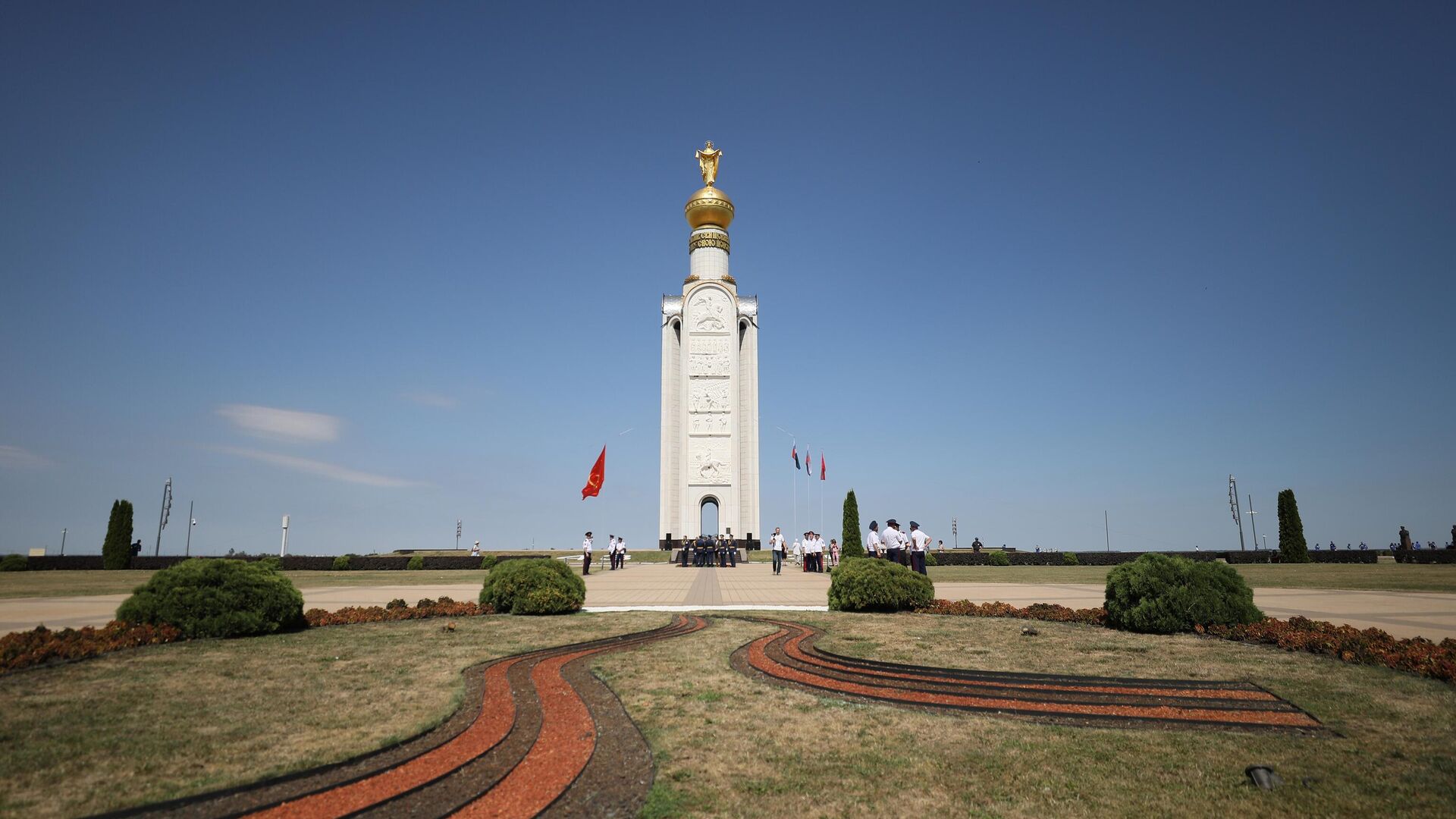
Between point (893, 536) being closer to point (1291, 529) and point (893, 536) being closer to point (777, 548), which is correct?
point (777, 548)

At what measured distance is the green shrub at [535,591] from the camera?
47.3 feet

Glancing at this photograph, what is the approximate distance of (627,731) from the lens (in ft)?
19.6

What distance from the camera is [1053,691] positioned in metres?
7.24

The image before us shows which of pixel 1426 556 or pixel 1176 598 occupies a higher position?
pixel 1176 598

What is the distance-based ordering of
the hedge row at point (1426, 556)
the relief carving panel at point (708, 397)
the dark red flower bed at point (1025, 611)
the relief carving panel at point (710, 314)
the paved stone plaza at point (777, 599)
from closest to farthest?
1. the paved stone plaza at point (777, 599)
2. the dark red flower bed at point (1025, 611)
3. the hedge row at point (1426, 556)
4. the relief carving panel at point (708, 397)
5. the relief carving panel at point (710, 314)

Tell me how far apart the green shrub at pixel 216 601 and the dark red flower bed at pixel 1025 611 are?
37.5ft

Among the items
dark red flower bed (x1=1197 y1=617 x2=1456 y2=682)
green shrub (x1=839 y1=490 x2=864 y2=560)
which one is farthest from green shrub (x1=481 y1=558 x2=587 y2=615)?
green shrub (x1=839 y1=490 x2=864 y2=560)

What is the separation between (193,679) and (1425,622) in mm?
17703

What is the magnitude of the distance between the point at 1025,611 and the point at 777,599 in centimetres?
605

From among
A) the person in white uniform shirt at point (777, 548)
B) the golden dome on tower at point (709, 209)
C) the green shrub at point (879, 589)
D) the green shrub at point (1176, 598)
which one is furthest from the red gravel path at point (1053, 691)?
the golden dome on tower at point (709, 209)

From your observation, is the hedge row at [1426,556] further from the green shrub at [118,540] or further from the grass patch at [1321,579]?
the green shrub at [118,540]

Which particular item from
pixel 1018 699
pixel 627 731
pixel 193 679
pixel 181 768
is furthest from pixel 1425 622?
pixel 193 679

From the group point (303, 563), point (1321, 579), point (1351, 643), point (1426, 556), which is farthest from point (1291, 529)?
point (303, 563)

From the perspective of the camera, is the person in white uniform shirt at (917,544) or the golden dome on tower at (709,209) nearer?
the person in white uniform shirt at (917,544)
